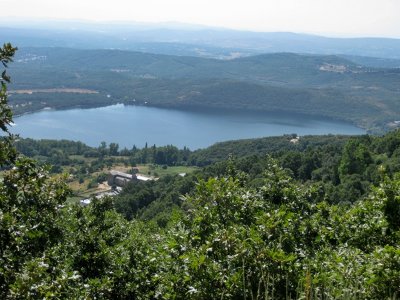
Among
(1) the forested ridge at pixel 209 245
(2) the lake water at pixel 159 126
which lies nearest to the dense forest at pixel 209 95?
(2) the lake water at pixel 159 126

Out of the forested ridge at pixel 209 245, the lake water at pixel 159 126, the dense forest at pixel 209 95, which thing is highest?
the forested ridge at pixel 209 245

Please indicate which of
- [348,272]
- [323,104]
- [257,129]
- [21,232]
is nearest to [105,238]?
[21,232]

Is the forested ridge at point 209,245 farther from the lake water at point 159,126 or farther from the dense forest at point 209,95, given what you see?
the dense forest at point 209,95

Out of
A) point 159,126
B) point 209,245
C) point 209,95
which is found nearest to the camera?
point 209,245

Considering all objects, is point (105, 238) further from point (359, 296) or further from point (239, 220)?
point (359, 296)

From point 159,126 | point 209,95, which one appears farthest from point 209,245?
point 209,95

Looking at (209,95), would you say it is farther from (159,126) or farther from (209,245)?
(209,245)

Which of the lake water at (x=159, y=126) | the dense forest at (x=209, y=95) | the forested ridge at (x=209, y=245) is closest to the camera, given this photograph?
the forested ridge at (x=209, y=245)

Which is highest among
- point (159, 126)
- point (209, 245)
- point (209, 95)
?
point (209, 245)

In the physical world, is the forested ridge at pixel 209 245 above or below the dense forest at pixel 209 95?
above
